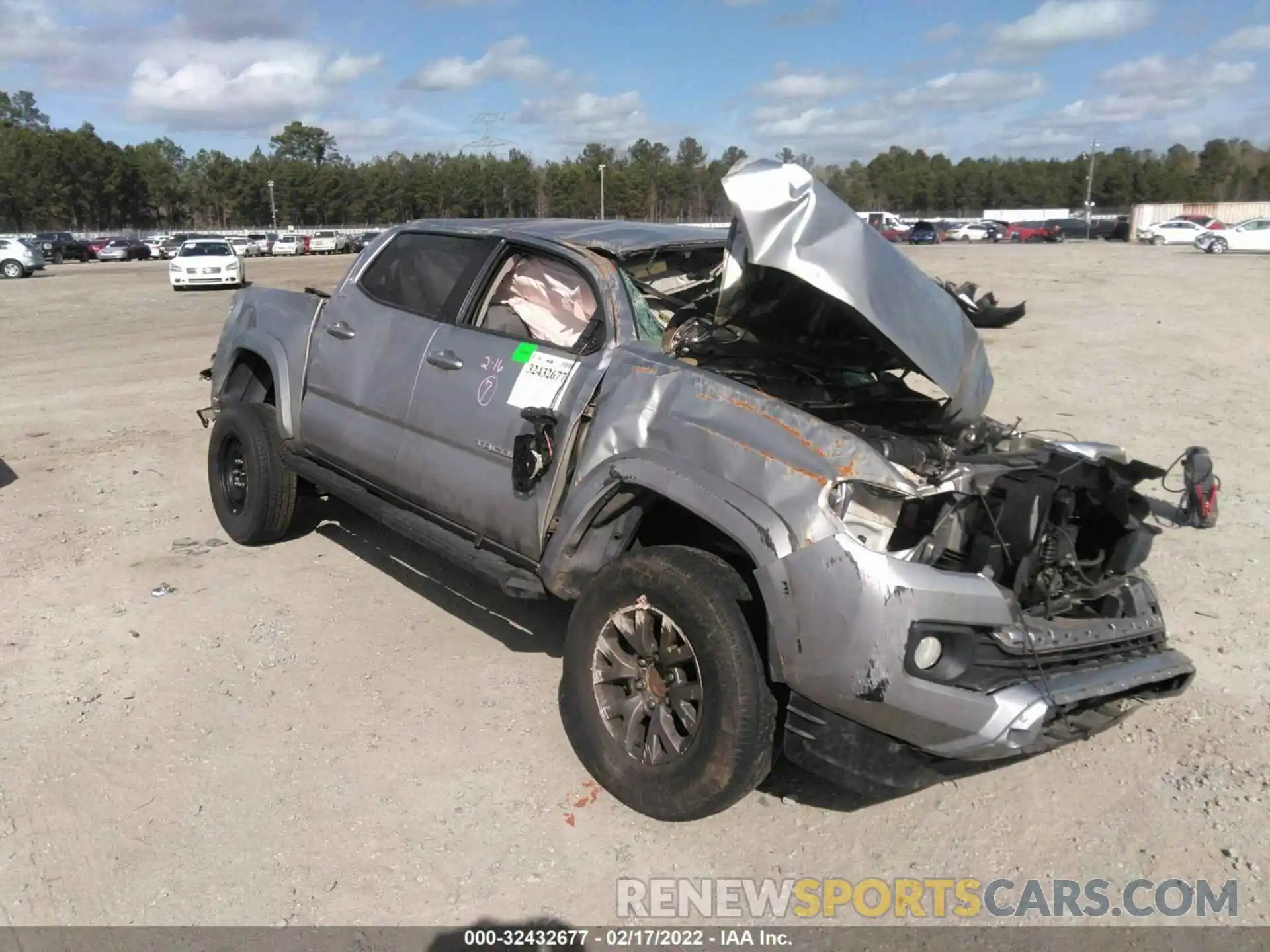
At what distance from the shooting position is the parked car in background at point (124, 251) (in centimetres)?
5278

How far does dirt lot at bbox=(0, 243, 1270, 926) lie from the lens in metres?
3.04

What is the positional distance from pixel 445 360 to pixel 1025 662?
265 cm

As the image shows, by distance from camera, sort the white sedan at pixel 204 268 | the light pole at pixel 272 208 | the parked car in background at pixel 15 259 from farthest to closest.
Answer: the light pole at pixel 272 208, the parked car in background at pixel 15 259, the white sedan at pixel 204 268

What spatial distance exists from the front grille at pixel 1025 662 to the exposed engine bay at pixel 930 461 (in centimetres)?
17

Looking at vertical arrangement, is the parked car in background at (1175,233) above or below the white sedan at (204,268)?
above

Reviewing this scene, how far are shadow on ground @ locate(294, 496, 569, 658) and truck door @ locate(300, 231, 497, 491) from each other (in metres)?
0.77

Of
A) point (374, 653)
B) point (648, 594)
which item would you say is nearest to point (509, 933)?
point (648, 594)

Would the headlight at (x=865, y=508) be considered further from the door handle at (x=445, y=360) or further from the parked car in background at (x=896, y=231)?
the parked car in background at (x=896, y=231)

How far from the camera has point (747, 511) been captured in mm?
2961

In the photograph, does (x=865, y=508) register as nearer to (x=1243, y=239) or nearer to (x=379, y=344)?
(x=379, y=344)

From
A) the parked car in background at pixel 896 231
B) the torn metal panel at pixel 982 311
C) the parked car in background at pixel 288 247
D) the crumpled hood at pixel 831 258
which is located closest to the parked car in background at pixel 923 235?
the parked car in background at pixel 896 231

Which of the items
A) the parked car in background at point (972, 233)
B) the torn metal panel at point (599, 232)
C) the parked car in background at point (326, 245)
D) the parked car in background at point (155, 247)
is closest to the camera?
the torn metal panel at point (599, 232)

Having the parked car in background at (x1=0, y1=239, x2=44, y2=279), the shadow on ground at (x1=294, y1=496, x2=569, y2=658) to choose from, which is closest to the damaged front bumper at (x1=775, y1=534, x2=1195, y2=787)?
the shadow on ground at (x1=294, y1=496, x2=569, y2=658)

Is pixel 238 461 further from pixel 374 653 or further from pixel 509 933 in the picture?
pixel 509 933
